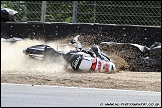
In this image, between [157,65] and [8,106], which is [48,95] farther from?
[157,65]

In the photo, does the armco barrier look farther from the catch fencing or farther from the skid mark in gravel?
the catch fencing

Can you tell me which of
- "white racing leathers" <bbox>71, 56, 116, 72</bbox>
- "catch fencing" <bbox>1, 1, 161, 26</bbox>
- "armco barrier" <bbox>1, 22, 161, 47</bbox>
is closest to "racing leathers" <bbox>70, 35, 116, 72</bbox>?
"white racing leathers" <bbox>71, 56, 116, 72</bbox>

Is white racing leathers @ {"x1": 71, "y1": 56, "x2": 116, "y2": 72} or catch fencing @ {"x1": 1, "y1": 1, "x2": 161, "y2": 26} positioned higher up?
catch fencing @ {"x1": 1, "y1": 1, "x2": 161, "y2": 26}

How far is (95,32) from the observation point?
11.5 meters

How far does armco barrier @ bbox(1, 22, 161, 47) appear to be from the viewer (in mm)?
11289

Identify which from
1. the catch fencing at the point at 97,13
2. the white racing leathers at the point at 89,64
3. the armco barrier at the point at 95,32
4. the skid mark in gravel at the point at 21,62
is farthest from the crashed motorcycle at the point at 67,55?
the catch fencing at the point at 97,13

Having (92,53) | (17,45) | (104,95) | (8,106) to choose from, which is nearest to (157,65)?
(92,53)

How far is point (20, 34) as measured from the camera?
478 inches

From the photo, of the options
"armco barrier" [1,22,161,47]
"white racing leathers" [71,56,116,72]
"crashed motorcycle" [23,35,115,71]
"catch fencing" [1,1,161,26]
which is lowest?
"white racing leathers" [71,56,116,72]

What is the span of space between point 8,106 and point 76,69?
16.8ft

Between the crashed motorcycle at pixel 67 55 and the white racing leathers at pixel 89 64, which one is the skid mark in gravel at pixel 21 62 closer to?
the crashed motorcycle at pixel 67 55

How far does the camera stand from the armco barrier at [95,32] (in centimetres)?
1129

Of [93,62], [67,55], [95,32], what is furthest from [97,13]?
[93,62]

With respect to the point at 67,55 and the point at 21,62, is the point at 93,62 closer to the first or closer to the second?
the point at 67,55
